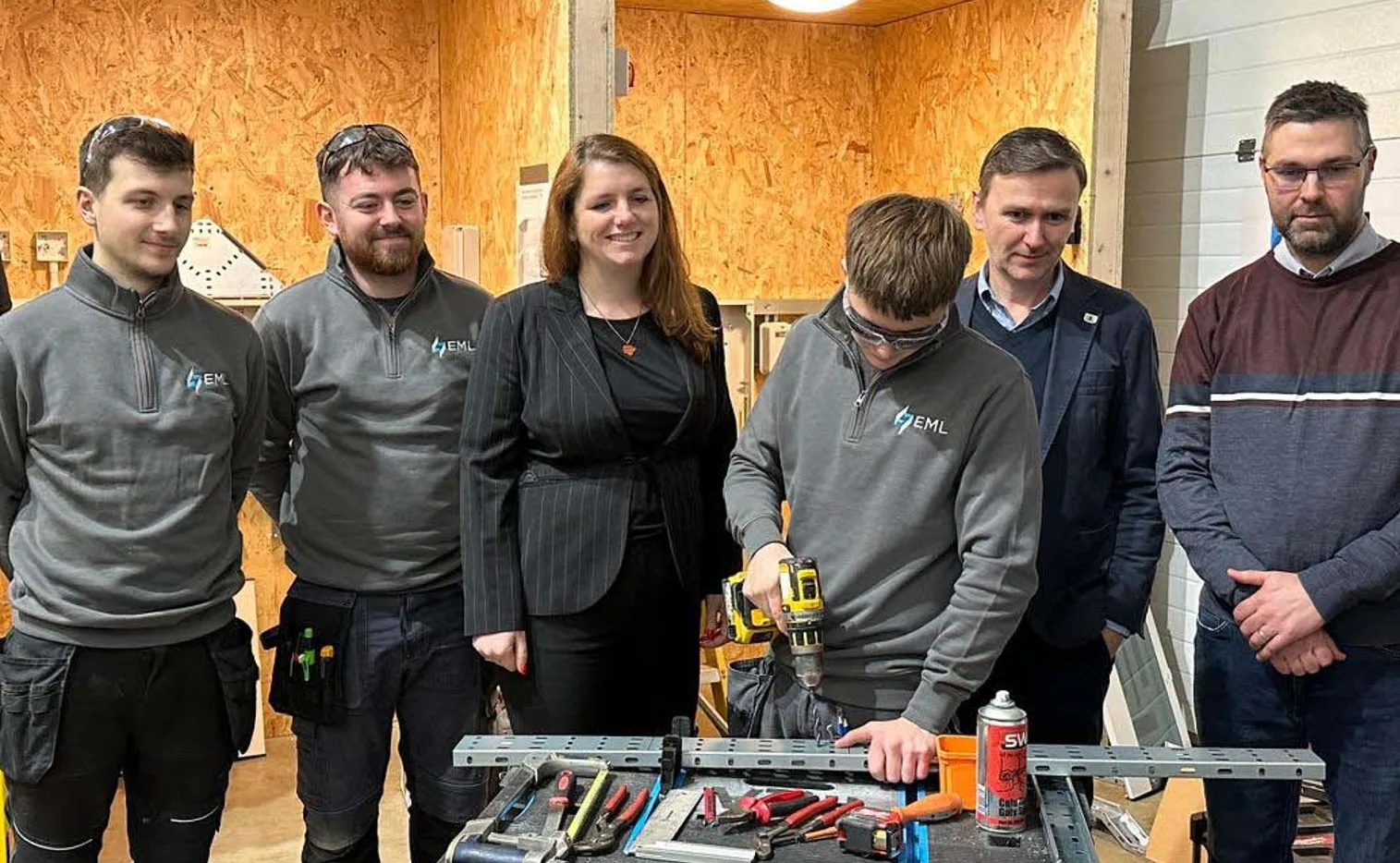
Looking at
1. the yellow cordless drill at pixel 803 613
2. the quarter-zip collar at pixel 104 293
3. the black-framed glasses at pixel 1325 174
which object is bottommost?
the yellow cordless drill at pixel 803 613

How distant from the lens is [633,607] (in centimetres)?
219

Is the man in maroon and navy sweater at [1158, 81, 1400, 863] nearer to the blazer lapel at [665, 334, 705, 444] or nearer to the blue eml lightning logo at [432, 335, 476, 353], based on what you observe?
the blazer lapel at [665, 334, 705, 444]

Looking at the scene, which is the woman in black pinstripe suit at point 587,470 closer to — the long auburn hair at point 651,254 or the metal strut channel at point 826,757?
the long auburn hair at point 651,254

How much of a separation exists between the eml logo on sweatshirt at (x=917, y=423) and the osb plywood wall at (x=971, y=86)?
215cm

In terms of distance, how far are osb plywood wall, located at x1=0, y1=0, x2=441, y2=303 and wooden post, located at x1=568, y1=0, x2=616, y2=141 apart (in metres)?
1.21

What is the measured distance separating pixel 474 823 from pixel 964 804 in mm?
605

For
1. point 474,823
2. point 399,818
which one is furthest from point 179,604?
point 399,818

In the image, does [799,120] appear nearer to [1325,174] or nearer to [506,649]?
[1325,174]

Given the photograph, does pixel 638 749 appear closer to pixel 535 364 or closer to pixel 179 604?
pixel 535 364

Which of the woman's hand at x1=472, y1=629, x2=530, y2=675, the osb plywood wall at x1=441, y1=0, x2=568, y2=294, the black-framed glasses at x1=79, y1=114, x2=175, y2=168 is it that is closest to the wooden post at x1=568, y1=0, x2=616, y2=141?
the osb plywood wall at x1=441, y1=0, x2=568, y2=294

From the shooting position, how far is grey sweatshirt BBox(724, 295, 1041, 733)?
1697 millimetres

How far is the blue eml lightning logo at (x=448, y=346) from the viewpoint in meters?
2.33

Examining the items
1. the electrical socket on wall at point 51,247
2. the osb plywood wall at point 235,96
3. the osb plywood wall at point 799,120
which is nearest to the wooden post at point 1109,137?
the osb plywood wall at point 799,120

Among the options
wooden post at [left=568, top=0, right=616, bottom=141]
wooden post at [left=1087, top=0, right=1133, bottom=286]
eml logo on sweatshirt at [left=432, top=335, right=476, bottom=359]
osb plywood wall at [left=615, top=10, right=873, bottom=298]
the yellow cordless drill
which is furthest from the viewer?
osb plywood wall at [left=615, top=10, right=873, bottom=298]
